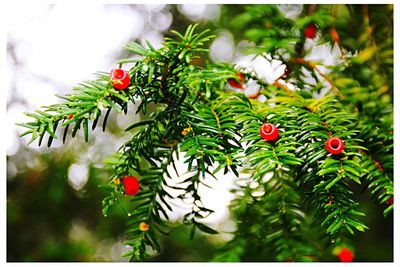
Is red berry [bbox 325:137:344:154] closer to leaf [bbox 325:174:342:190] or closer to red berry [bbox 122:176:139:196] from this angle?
leaf [bbox 325:174:342:190]

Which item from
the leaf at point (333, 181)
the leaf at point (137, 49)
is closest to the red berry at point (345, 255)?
the leaf at point (333, 181)

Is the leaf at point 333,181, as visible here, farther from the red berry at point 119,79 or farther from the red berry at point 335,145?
the red berry at point 119,79

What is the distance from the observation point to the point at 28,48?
192 centimetres

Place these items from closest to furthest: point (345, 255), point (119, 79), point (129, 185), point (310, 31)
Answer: point (119, 79)
point (129, 185)
point (310, 31)
point (345, 255)

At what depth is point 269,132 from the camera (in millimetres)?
613

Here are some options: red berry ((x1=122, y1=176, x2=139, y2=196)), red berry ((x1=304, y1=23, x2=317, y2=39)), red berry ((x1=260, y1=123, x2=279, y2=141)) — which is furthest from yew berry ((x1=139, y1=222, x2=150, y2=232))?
red berry ((x1=304, y1=23, x2=317, y2=39))

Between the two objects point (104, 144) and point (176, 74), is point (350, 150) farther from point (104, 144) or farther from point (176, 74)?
point (104, 144)

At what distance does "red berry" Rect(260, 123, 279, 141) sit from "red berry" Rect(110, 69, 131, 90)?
0.68 ft

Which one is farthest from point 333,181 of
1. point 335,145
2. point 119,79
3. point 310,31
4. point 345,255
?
point 345,255

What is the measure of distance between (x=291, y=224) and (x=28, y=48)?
150 cm

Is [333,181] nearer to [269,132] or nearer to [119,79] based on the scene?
[269,132]

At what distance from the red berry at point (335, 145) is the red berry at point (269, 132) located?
0.08m

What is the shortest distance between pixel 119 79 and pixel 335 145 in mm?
321

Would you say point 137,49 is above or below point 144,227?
above
